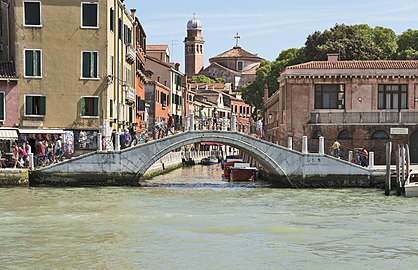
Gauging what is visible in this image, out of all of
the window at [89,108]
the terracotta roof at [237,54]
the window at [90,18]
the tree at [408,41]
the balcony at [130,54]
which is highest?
the terracotta roof at [237,54]

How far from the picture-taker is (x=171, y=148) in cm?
3180

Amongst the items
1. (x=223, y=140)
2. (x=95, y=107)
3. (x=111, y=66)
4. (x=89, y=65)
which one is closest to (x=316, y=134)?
(x=223, y=140)

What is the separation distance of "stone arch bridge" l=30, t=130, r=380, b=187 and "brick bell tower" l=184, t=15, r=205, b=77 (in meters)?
97.5

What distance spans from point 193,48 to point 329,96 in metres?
93.0

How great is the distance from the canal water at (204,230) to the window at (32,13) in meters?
6.97

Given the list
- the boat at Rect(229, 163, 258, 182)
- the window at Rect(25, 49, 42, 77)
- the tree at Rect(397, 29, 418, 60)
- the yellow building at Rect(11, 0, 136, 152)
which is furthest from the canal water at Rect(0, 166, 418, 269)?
the tree at Rect(397, 29, 418, 60)

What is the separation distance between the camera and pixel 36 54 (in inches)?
1293

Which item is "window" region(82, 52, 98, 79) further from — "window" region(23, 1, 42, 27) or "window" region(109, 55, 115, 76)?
"window" region(23, 1, 42, 27)

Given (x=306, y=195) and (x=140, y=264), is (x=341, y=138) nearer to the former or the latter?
(x=306, y=195)

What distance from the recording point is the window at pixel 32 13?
32.8m

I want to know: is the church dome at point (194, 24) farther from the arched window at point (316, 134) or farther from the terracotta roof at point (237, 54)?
the arched window at point (316, 134)

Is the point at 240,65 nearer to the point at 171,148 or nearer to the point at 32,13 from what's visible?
the point at 32,13

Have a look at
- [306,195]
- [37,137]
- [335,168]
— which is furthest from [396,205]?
[37,137]

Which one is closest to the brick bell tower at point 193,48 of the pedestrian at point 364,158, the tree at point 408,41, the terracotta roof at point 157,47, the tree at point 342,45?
the terracotta roof at point 157,47
